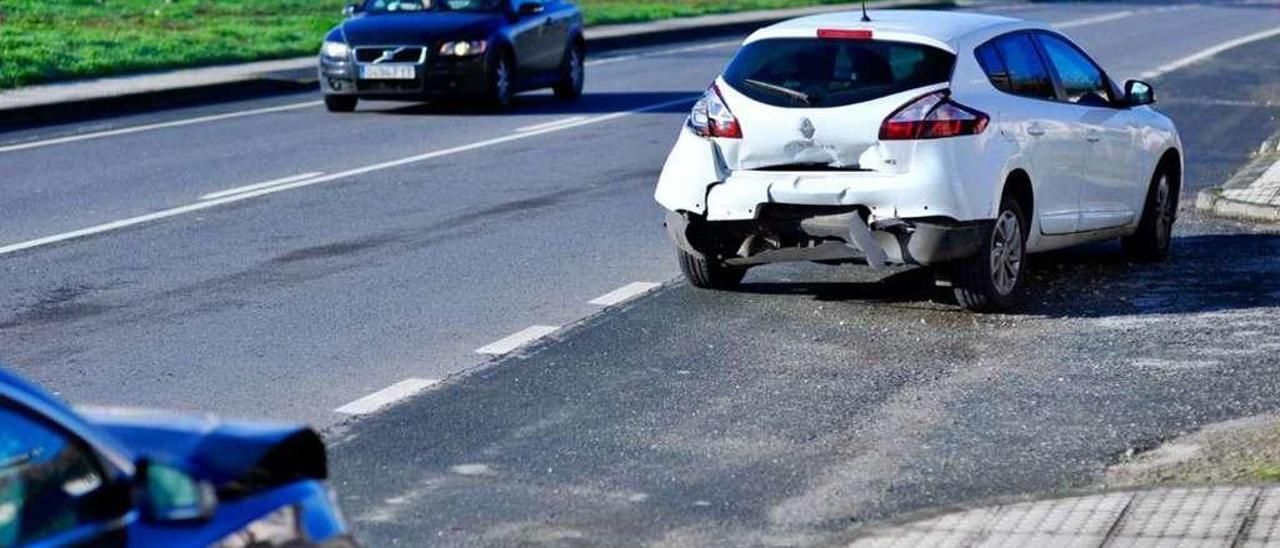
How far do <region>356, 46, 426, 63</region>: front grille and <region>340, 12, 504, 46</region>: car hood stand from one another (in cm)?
5

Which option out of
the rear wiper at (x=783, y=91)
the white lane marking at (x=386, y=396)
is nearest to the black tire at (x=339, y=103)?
the rear wiper at (x=783, y=91)

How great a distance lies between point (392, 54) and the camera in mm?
22594

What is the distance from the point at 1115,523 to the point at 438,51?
16396 mm

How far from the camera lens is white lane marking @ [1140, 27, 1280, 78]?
98.2 feet

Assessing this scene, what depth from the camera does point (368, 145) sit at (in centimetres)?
1952

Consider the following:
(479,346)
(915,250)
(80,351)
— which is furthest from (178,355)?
(915,250)

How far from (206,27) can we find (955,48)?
2368 cm

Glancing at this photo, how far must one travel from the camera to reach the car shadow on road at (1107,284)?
1133cm

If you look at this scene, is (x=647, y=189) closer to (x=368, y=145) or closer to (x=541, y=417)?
(x=368, y=145)

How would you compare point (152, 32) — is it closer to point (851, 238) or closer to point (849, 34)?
point (849, 34)

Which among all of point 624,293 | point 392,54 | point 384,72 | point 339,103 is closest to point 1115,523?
point 624,293

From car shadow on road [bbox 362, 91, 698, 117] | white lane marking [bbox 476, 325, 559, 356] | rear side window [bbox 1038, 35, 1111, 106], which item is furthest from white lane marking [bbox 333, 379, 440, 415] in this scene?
car shadow on road [bbox 362, 91, 698, 117]

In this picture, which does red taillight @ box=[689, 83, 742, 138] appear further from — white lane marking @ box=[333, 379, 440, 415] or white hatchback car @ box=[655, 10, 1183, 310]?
white lane marking @ box=[333, 379, 440, 415]

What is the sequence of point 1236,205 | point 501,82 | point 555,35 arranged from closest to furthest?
point 1236,205
point 501,82
point 555,35
